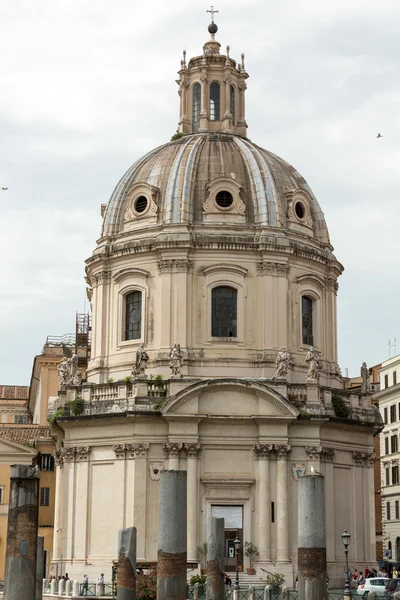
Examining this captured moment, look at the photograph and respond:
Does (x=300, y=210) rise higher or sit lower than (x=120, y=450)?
higher

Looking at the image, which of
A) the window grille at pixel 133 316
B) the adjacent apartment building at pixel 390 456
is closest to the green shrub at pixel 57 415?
the window grille at pixel 133 316

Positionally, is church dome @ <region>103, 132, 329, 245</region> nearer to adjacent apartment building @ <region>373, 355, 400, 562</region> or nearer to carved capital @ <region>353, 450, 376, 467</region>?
carved capital @ <region>353, 450, 376, 467</region>

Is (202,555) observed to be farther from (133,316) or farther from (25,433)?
(25,433)

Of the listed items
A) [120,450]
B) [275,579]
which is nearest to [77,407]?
[120,450]

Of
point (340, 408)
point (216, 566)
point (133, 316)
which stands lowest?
point (216, 566)

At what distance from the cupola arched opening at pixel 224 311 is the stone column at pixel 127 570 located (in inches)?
951

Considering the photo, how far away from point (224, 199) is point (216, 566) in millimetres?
26950

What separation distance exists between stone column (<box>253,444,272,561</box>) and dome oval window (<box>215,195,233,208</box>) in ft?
46.6

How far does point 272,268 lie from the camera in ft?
201

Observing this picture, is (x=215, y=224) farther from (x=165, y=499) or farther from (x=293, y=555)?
(x=165, y=499)

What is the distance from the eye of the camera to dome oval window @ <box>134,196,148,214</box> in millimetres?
63719

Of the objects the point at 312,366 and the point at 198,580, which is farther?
the point at 312,366

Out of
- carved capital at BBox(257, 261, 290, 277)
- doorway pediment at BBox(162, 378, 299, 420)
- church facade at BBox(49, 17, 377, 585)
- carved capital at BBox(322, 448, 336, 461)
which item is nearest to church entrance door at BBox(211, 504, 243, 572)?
church facade at BBox(49, 17, 377, 585)

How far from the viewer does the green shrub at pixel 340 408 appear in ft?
195
